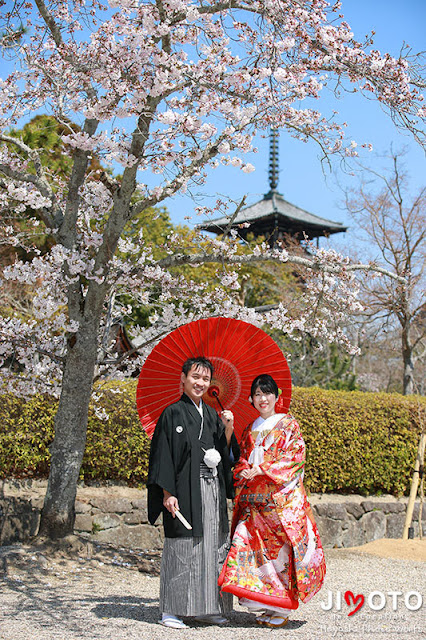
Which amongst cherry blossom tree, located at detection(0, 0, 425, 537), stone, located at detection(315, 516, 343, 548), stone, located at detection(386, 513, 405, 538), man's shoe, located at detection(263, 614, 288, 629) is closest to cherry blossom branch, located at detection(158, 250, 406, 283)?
cherry blossom tree, located at detection(0, 0, 425, 537)

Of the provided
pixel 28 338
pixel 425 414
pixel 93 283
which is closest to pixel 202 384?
pixel 93 283

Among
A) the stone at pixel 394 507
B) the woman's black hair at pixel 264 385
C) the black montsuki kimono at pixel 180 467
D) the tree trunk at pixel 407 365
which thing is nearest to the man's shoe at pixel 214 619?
the black montsuki kimono at pixel 180 467

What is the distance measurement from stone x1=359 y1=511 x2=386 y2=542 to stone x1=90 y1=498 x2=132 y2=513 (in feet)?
9.40

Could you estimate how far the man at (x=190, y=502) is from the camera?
345 cm

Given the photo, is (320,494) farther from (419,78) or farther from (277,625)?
(419,78)

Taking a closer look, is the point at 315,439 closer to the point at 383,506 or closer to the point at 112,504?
the point at 383,506

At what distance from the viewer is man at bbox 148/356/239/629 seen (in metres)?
3.45

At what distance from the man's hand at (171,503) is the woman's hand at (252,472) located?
427mm

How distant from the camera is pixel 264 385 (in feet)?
12.2

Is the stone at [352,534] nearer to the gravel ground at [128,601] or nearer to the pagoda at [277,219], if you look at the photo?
the gravel ground at [128,601]

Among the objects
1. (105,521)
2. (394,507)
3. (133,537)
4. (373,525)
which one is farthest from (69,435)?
(394,507)

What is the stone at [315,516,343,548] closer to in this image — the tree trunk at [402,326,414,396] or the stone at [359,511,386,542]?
the stone at [359,511,386,542]

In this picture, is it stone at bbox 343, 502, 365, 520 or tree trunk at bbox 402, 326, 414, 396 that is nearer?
stone at bbox 343, 502, 365, 520

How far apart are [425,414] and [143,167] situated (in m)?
4.99
